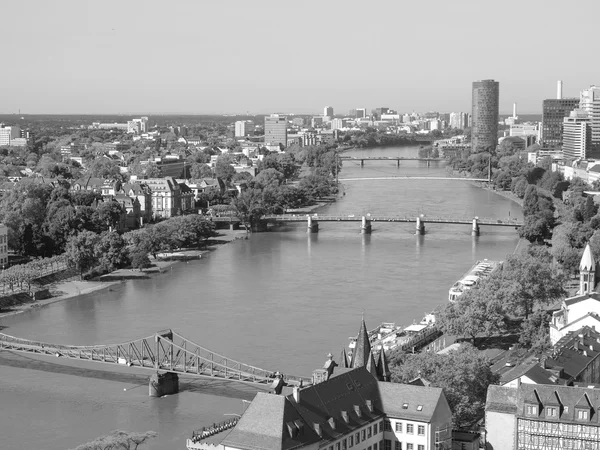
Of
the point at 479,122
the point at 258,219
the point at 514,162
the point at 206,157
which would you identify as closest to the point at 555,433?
the point at 258,219

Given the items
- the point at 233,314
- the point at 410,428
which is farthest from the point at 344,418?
the point at 233,314

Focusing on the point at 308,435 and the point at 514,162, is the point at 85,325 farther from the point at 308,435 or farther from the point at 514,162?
the point at 514,162

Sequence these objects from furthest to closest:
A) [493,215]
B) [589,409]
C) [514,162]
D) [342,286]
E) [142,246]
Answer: [514,162]
[493,215]
[142,246]
[342,286]
[589,409]

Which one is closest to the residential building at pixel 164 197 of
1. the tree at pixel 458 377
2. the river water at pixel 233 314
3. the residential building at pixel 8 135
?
the river water at pixel 233 314

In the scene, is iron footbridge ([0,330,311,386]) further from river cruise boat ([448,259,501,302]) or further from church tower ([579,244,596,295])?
church tower ([579,244,596,295])

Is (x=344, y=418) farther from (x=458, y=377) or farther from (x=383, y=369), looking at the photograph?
(x=458, y=377)

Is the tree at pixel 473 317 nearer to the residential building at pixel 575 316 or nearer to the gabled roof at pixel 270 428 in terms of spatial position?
the residential building at pixel 575 316
